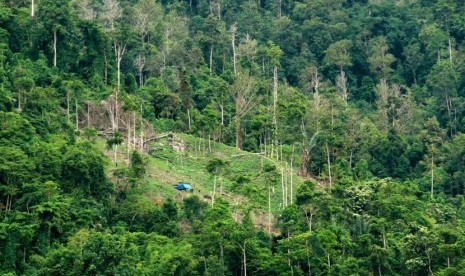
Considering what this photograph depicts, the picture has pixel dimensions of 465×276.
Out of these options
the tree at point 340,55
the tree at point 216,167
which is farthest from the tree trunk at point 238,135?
the tree at point 340,55

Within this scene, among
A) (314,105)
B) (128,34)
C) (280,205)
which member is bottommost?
(280,205)

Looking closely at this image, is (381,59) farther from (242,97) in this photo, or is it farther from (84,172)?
(84,172)

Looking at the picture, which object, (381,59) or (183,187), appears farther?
(381,59)

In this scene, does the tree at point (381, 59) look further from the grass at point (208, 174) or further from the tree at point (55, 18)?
the tree at point (55, 18)

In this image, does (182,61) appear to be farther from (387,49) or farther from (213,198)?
(213,198)

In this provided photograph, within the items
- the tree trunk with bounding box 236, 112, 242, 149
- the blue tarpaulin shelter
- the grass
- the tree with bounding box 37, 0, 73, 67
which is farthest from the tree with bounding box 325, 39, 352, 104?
the blue tarpaulin shelter

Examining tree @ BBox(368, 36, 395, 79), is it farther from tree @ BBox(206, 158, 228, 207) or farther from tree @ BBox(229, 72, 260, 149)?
tree @ BBox(206, 158, 228, 207)

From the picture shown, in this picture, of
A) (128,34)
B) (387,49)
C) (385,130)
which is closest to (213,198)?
(128,34)

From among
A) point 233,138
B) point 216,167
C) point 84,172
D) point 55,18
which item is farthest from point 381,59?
point 84,172

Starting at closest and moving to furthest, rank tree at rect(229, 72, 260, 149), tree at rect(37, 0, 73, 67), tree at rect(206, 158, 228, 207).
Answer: tree at rect(206, 158, 228, 207) < tree at rect(37, 0, 73, 67) < tree at rect(229, 72, 260, 149)
